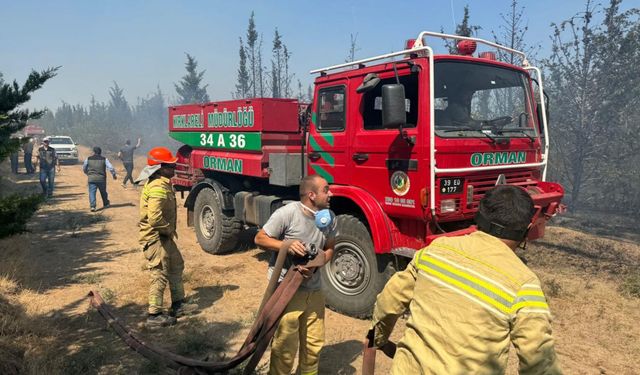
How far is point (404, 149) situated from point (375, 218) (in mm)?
787

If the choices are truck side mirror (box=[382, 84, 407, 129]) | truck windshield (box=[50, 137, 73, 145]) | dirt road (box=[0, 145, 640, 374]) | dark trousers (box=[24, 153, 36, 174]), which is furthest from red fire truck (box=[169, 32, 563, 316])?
truck windshield (box=[50, 137, 73, 145])

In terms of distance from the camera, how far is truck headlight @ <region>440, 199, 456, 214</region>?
3.96 m

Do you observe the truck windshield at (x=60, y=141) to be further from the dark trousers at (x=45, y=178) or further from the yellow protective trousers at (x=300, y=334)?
the yellow protective trousers at (x=300, y=334)

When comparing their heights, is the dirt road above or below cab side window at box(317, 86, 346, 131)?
below

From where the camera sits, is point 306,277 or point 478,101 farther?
point 478,101

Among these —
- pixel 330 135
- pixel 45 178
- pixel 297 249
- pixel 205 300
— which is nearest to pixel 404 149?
pixel 330 135

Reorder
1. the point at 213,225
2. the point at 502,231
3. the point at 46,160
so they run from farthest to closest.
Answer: the point at 46,160 → the point at 213,225 → the point at 502,231

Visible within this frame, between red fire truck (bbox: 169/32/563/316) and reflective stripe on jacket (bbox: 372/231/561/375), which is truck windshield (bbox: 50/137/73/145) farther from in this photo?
reflective stripe on jacket (bbox: 372/231/561/375)

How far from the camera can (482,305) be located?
4.72ft

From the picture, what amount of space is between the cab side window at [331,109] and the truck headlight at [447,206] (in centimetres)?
158

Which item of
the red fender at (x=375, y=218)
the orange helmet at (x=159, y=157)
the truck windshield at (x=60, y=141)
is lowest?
the red fender at (x=375, y=218)

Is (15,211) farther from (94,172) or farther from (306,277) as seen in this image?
(94,172)

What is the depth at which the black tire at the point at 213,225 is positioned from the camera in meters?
6.99

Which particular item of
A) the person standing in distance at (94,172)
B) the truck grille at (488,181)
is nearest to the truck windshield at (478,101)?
the truck grille at (488,181)
